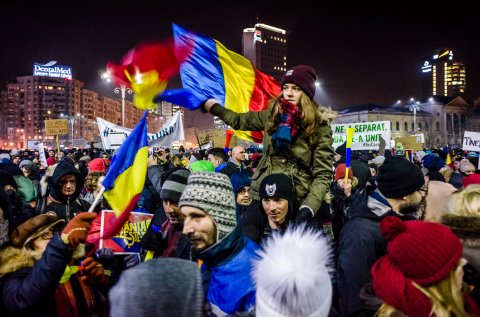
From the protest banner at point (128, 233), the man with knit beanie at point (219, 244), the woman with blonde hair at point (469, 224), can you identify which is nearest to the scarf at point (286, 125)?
the man with knit beanie at point (219, 244)

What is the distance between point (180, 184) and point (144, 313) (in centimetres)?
281

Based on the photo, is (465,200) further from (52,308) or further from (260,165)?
(52,308)

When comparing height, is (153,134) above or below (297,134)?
above

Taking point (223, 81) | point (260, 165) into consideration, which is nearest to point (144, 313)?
point (260, 165)

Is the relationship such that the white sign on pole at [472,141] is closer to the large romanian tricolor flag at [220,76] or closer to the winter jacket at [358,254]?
the large romanian tricolor flag at [220,76]

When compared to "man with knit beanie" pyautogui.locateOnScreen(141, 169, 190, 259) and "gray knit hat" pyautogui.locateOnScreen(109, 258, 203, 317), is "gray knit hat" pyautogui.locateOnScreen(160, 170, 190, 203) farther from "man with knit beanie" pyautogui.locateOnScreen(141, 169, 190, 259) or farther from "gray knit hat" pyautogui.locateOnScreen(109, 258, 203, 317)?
"gray knit hat" pyautogui.locateOnScreen(109, 258, 203, 317)

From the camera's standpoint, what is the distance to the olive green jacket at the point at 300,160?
3.56 m

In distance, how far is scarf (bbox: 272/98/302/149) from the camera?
3463 millimetres

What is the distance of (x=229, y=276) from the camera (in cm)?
247

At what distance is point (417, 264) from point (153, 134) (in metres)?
11.2

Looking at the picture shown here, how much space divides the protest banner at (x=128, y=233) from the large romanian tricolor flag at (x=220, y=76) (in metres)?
1.75

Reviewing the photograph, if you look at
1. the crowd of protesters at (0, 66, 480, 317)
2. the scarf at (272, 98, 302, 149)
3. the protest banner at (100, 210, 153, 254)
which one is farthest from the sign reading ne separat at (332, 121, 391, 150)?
the scarf at (272, 98, 302, 149)

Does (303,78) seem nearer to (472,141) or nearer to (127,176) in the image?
(127,176)

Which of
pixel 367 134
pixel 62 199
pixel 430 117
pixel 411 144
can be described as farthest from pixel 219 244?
pixel 430 117
